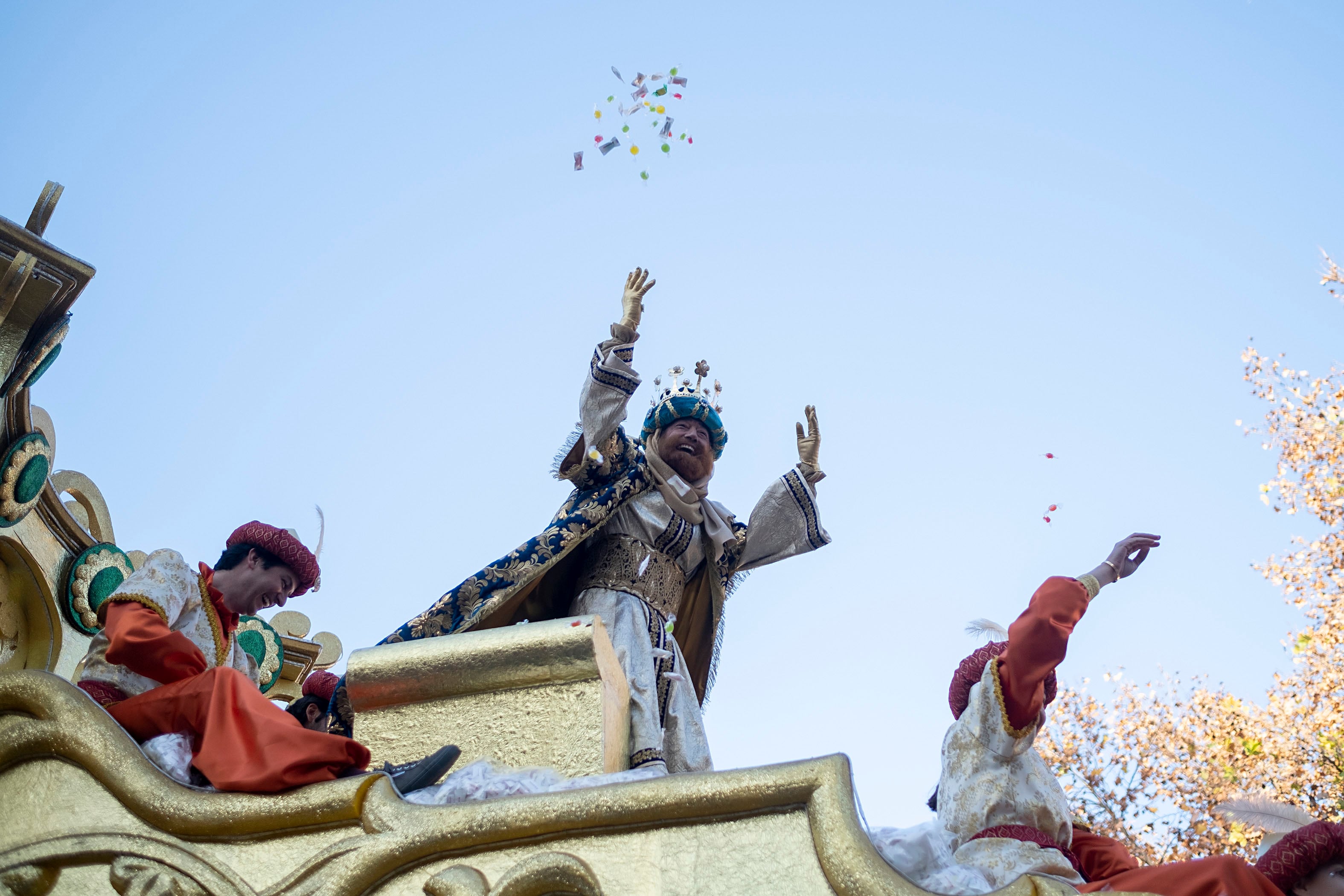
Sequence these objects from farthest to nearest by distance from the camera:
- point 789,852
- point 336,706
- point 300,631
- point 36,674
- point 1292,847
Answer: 1. point 300,631
2. point 336,706
3. point 36,674
4. point 1292,847
5. point 789,852

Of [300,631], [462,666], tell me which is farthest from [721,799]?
[300,631]

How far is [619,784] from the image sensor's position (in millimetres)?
3547

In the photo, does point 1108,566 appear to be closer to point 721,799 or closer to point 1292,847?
point 1292,847

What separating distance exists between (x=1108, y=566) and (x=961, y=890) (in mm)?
1471

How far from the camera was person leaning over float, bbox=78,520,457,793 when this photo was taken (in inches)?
152

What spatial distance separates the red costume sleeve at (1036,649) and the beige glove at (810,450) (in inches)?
93.8

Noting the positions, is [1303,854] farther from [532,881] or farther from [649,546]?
[649,546]

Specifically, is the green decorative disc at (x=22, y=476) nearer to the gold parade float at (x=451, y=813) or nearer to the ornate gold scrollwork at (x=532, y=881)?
the gold parade float at (x=451, y=813)

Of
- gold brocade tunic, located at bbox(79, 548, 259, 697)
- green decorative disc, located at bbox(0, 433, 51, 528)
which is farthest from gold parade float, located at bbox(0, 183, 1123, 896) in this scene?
green decorative disc, located at bbox(0, 433, 51, 528)

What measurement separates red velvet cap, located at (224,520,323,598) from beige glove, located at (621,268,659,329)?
191 cm

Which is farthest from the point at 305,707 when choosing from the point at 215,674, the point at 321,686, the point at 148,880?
the point at 148,880

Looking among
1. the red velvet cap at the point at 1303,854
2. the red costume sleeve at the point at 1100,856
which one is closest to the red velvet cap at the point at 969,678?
the red costume sleeve at the point at 1100,856

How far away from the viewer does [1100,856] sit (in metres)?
4.05

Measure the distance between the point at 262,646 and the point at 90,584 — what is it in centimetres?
94
